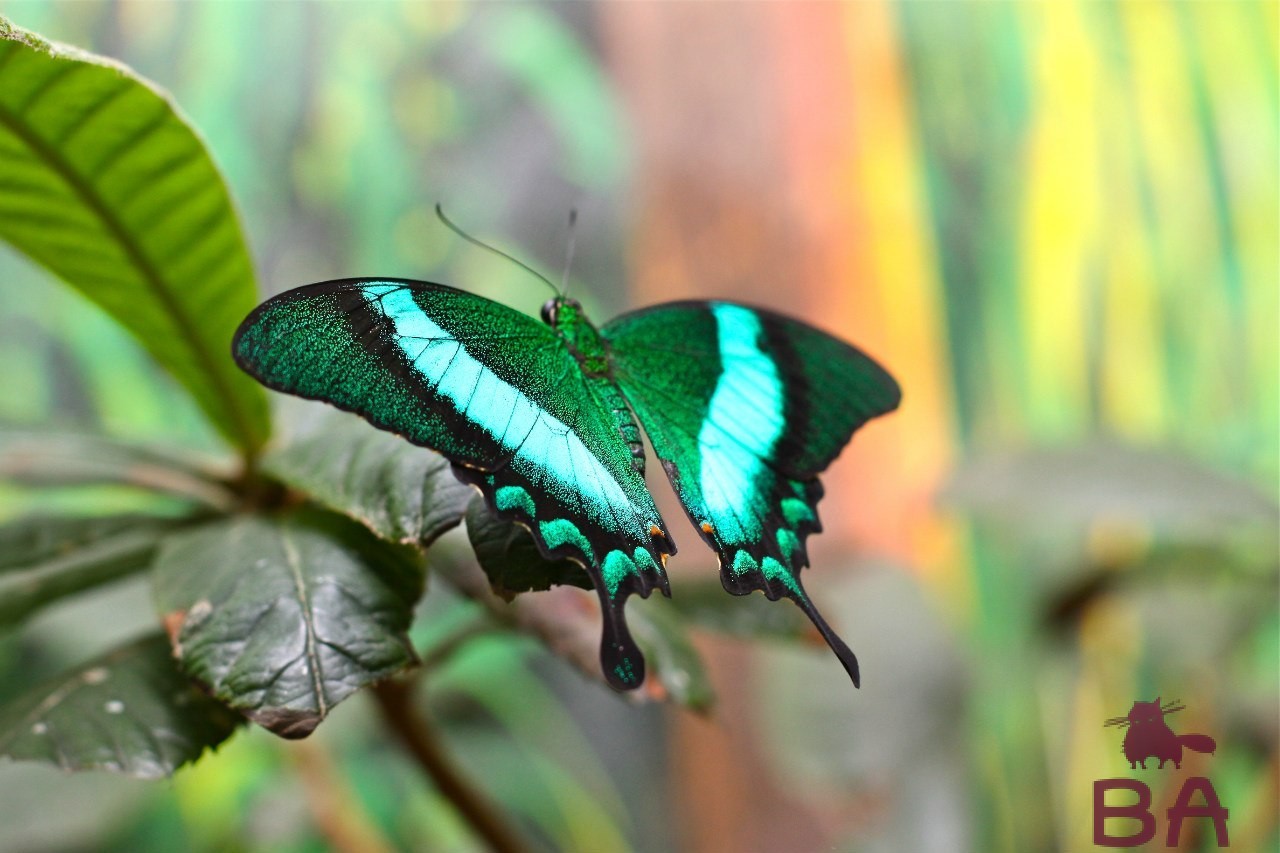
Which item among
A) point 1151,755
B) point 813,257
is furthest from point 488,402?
point 813,257

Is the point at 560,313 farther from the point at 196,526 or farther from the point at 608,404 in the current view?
the point at 196,526

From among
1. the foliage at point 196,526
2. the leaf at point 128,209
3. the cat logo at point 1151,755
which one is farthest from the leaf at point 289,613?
the cat logo at point 1151,755

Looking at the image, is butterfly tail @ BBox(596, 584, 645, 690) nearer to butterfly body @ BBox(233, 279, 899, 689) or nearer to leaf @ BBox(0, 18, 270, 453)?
butterfly body @ BBox(233, 279, 899, 689)

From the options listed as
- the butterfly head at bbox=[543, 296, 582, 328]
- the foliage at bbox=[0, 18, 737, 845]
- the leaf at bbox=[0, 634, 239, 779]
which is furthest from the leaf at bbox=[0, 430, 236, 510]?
the butterfly head at bbox=[543, 296, 582, 328]

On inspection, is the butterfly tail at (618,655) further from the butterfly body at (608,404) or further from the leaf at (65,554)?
the leaf at (65,554)

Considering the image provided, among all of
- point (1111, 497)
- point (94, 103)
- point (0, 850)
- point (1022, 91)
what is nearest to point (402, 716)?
point (94, 103)

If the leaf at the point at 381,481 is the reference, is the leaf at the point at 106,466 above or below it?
below

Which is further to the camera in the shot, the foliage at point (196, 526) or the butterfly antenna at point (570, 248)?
the butterfly antenna at point (570, 248)
